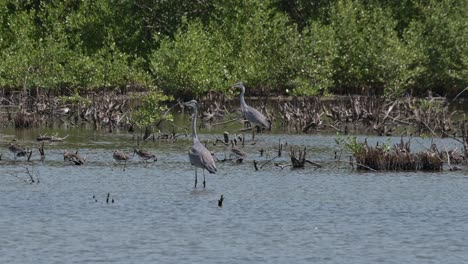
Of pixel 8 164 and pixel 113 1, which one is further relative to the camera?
pixel 113 1

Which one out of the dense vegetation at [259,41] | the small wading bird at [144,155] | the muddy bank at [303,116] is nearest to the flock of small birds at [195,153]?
the small wading bird at [144,155]

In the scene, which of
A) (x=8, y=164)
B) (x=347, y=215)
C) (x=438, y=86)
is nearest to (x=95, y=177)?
(x=8, y=164)

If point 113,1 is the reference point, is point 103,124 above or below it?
below

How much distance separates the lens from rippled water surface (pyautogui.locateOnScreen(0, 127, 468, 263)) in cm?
1595

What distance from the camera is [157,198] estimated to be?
21.0 meters

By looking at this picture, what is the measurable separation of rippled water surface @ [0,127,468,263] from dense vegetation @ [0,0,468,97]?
22.7m

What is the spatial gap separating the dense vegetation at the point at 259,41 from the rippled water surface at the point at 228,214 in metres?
22.7

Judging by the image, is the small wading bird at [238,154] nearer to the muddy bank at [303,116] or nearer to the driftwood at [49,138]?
the driftwood at [49,138]

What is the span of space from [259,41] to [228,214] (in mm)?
34741

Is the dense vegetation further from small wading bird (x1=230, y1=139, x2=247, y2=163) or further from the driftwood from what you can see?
small wading bird (x1=230, y1=139, x2=247, y2=163)

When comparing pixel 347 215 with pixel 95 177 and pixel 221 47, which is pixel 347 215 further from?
pixel 221 47

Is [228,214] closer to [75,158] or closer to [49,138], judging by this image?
[75,158]

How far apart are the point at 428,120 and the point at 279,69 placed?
19.5 meters

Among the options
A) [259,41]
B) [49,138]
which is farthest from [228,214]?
[259,41]
